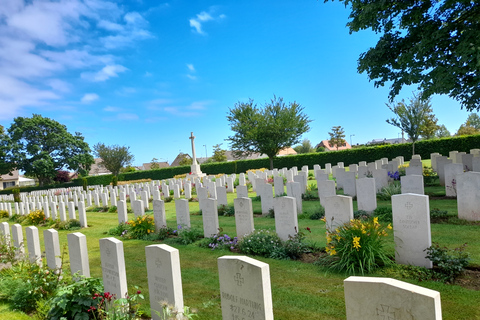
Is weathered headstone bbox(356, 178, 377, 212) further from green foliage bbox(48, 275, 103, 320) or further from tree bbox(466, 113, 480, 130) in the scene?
tree bbox(466, 113, 480, 130)

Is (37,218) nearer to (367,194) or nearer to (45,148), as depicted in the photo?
(367,194)

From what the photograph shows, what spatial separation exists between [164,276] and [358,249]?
317 cm

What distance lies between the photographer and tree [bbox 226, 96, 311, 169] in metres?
33.8

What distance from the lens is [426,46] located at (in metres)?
10.5

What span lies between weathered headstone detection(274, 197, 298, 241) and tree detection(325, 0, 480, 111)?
23.8ft

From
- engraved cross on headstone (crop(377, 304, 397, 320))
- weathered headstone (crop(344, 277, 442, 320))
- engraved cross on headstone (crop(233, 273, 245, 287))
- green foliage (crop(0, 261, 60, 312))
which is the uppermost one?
weathered headstone (crop(344, 277, 442, 320))

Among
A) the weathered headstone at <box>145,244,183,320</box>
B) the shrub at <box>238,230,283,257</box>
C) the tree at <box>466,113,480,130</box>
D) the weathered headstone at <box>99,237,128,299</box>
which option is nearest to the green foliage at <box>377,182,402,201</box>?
the shrub at <box>238,230,283,257</box>

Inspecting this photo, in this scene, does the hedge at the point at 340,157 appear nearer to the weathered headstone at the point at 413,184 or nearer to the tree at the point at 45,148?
the tree at the point at 45,148

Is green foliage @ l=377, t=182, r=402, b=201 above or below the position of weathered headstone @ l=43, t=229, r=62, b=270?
below

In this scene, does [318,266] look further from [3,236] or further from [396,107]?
[396,107]

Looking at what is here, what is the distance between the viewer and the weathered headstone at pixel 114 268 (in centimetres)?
439

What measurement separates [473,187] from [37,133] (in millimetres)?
54289

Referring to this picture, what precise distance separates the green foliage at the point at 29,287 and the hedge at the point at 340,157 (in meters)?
29.7

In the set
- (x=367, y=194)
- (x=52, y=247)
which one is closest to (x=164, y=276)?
(x=52, y=247)
